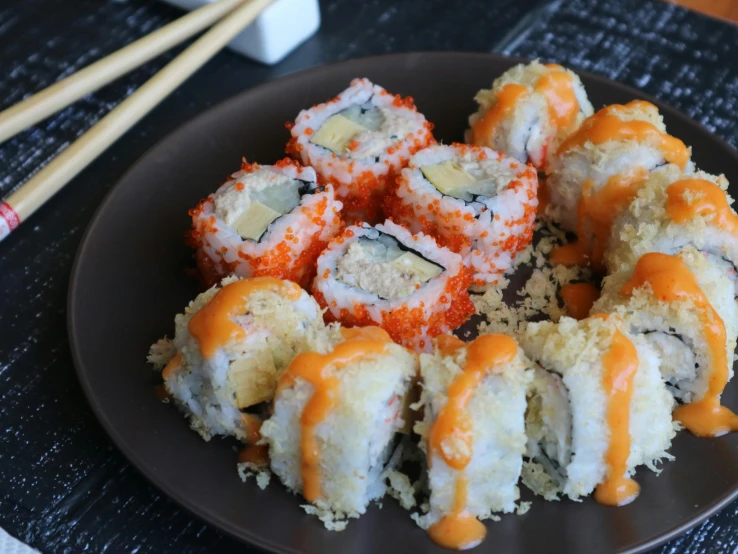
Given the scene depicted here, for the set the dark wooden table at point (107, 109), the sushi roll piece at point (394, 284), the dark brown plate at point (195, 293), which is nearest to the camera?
the dark brown plate at point (195, 293)

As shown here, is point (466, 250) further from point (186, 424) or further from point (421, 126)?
point (186, 424)

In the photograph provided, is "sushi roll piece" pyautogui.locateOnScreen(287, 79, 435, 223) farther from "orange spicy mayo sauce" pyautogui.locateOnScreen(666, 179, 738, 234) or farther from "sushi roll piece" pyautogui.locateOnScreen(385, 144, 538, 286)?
"orange spicy mayo sauce" pyautogui.locateOnScreen(666, 179, 738, 234)

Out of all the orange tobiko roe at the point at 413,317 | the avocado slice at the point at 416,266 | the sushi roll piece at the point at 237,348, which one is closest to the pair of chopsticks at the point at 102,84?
the sushi roll piece at the point at 237,348

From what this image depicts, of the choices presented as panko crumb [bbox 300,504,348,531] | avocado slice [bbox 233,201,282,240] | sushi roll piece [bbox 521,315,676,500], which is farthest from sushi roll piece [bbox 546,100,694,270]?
panko crumb [bbox 300,504,348,531]

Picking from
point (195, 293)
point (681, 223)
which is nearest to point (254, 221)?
point (195, 293)

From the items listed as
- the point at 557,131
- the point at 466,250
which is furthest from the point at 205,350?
the point at 557,131

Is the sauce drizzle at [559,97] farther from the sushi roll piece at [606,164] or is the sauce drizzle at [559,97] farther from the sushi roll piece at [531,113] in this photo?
the sushi roll piece at [606,164]
